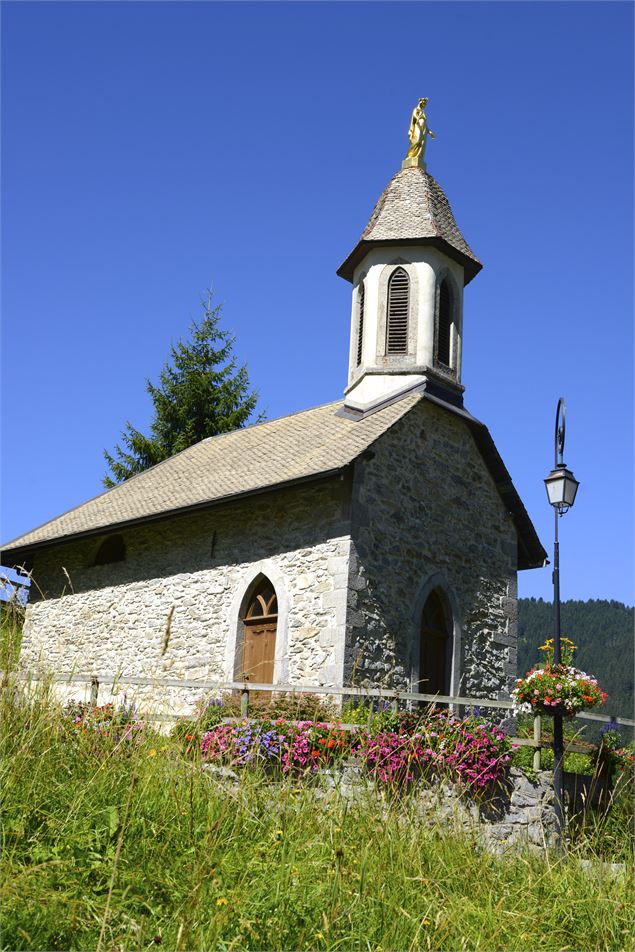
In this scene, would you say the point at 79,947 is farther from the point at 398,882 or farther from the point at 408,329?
the point at 408,329

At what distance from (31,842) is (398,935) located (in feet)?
6.71

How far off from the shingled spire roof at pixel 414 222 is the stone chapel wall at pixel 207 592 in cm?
605

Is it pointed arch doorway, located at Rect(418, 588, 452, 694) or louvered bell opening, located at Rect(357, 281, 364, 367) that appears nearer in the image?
pointed arch doorway, located at Rect(418, 588, 452, 694)

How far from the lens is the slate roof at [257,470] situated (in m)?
13.6

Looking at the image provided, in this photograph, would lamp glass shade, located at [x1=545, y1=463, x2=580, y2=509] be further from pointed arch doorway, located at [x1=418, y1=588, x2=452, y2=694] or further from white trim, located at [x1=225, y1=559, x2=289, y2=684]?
white trim, located at [x1=225, y1=559, x2=289, y2=684]

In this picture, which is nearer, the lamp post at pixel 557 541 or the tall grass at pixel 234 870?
the tall grass at pixel 234 870

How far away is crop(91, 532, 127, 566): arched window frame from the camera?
1675 cm

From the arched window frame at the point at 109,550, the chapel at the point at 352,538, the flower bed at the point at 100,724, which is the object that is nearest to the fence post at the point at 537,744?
the chapel at the point at 352,538

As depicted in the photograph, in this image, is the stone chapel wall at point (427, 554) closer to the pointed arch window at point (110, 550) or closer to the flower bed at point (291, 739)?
the flower bed at point (291, 739)

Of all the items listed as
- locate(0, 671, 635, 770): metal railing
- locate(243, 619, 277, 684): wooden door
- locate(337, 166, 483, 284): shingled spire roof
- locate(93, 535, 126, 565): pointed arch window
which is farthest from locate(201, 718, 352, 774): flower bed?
locate(337, 166, 483, 284): shingled spire roof

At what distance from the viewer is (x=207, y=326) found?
1134 inches

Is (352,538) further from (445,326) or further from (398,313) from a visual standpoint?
(445,326)

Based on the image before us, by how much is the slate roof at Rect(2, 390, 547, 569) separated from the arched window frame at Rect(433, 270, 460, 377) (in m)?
1.25

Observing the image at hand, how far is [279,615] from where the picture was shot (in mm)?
13023
